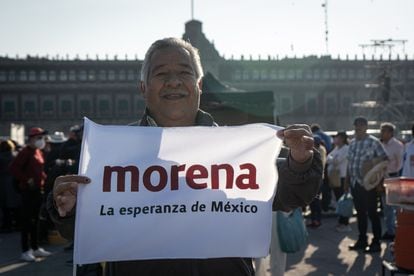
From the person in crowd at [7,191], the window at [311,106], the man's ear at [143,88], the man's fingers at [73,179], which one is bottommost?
the person in crowd at [7,191]

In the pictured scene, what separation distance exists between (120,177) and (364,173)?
215 inches

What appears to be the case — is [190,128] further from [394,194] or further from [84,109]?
[84,109]

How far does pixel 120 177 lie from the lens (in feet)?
5.87

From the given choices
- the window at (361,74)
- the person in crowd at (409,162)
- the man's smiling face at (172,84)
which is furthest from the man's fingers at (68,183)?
the window at (361,74)

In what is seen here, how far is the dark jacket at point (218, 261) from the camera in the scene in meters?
1.66

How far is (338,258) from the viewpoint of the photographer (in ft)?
20.5

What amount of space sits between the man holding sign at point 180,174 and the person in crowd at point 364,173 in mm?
5162

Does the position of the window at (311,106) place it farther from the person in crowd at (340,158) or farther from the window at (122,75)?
the person in crowd at (340,158)

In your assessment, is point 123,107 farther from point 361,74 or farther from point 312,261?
point 312,261

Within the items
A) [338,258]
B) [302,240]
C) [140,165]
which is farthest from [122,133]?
[338,258]

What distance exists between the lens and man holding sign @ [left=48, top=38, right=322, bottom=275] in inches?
65.4

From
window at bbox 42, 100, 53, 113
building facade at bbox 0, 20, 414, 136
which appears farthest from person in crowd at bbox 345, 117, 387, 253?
window at bbox 42, 100, 53, 113

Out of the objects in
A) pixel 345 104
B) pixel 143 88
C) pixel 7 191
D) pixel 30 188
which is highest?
pixel 345 104

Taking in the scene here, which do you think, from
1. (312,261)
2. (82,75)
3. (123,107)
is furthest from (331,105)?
(312,261)
